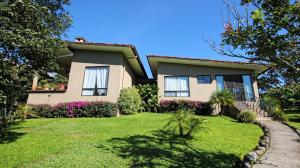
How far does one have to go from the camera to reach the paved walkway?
604 cm

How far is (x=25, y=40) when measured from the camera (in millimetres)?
8125

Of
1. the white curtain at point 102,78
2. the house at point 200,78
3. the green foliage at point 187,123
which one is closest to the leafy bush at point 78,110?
the white curtain at point 102,78

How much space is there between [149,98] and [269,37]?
16.6 m

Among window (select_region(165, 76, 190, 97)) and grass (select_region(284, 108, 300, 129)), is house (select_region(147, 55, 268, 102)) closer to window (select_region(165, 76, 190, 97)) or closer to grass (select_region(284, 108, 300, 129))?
window (select_region(165, 76, 190, 97))

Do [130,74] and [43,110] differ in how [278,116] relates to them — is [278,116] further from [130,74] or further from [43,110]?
[43,110]

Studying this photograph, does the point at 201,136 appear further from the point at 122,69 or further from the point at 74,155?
the point at 122,69

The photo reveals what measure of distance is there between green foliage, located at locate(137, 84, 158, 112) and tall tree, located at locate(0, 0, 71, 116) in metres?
11.3

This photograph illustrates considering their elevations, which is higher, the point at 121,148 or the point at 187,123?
the point at 187,123

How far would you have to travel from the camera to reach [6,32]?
25.2 ft

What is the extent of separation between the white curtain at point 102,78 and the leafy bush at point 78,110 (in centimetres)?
163

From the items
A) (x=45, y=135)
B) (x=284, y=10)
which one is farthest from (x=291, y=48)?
(x=45, y=135)

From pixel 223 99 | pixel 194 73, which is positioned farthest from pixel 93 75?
pixel 223 99

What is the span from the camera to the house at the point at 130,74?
18.0m

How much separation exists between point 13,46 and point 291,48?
316 inches
